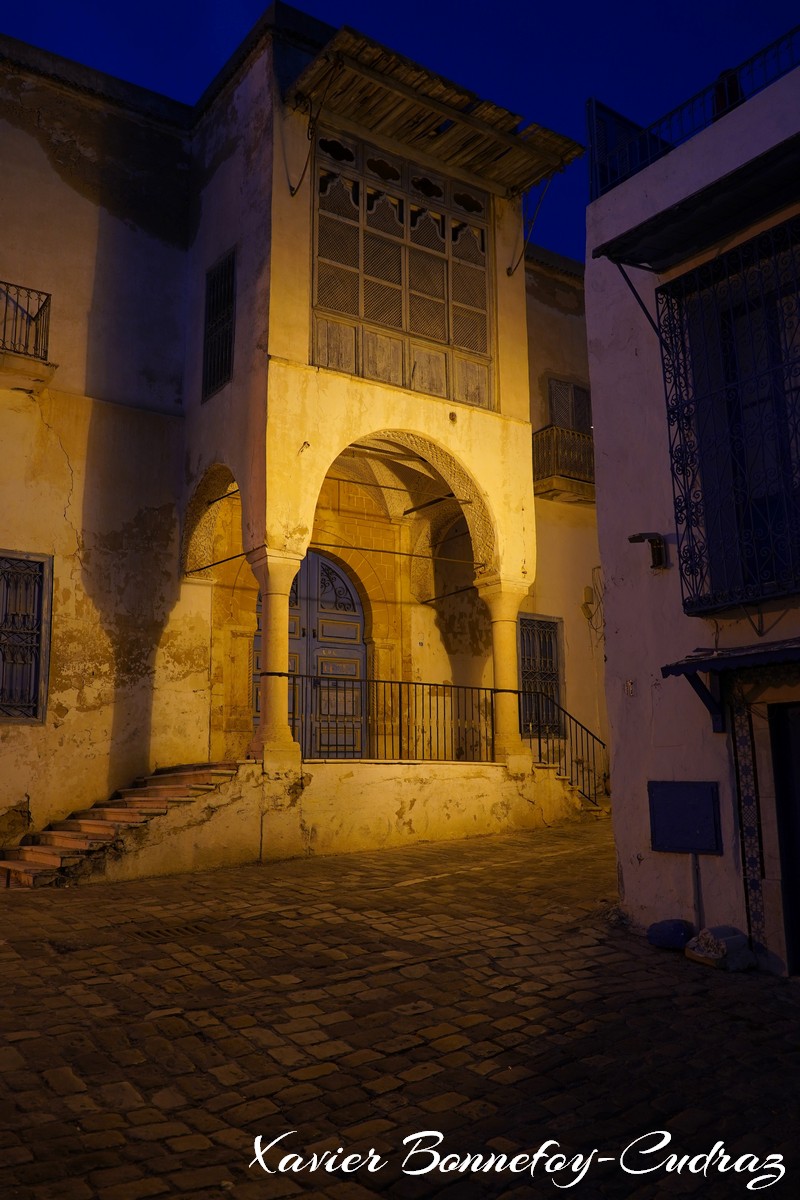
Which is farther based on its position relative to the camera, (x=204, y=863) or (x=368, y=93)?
(x=368, y=93)

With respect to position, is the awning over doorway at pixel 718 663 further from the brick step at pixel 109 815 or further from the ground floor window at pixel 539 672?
the ground floor window at pixel 539 672

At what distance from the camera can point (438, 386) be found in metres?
12.9

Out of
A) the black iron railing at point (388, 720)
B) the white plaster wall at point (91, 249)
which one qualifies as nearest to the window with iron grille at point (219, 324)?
the white plaster wall at point (91, 249)

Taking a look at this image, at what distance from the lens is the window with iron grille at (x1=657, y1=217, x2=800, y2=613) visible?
670 cm

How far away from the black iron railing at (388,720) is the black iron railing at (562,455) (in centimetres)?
369

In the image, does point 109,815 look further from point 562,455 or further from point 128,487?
point 562,455

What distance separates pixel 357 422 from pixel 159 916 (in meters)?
6.44

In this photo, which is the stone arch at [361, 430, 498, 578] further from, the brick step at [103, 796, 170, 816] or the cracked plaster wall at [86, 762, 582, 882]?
the brick step at [103, 796, 170, 816]

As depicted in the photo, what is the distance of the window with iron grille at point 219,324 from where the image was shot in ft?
40.4

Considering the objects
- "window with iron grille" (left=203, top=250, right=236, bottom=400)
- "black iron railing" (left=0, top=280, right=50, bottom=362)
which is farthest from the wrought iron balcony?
"black iron railing" (left=0, top=280, right=50, bottom=362)

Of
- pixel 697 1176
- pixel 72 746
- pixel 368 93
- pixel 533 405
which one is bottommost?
pixel 697 1176

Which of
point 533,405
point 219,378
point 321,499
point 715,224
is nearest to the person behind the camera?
point 715,224

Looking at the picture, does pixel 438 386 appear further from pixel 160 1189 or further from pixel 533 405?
pixel 160 1189

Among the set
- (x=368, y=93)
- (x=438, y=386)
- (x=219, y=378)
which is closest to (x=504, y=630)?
(x=438, y=386)
